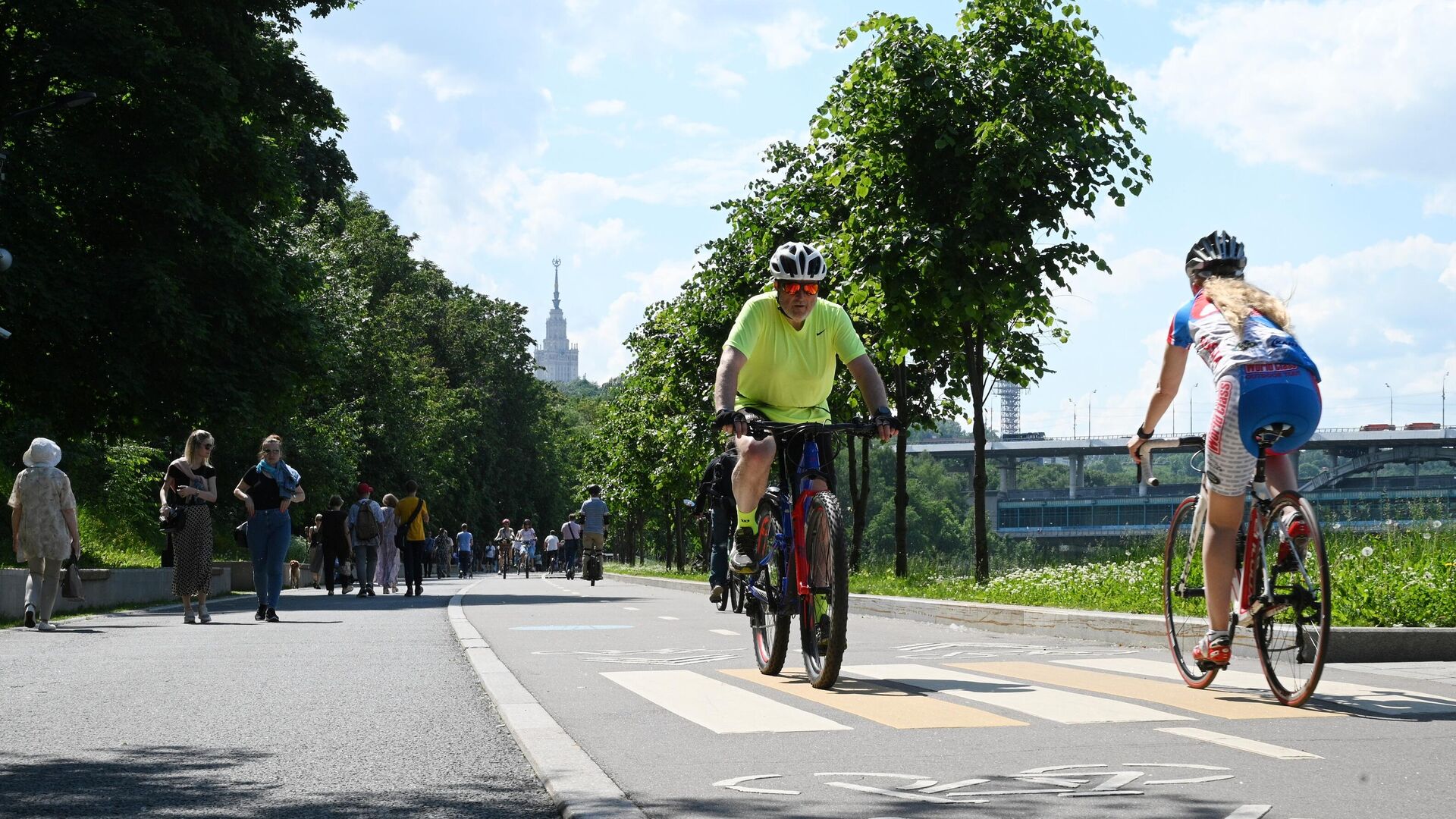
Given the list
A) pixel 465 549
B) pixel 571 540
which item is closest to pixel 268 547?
pixel 571 540

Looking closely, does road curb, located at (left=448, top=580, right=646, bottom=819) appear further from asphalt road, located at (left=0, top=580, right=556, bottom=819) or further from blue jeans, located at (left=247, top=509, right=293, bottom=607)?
blue jeans, located at (left=247, top=509, right=293, bottom=607)

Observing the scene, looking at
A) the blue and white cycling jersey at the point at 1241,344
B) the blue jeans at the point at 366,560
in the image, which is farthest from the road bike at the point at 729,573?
the blue jeans at the point at 366,560

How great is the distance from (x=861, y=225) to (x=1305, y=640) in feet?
41.2

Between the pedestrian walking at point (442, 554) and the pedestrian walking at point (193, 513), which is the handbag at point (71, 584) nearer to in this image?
the pedestrian walking at point (193, 513)

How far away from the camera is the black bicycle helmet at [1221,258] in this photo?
693cm

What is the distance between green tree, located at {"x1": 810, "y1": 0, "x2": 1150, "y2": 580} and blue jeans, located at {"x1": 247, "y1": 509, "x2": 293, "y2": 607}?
6853mm

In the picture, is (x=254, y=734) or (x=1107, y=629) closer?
(x=254, y=734)

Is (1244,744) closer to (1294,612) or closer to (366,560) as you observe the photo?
(1294,612)

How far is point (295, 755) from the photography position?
5855 millimetres

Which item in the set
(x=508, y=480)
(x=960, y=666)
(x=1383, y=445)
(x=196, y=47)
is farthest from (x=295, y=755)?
(x=1383, y=445)

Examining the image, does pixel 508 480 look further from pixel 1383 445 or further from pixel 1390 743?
pixel 1390 743

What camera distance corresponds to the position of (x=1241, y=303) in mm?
6633

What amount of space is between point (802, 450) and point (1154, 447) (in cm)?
169

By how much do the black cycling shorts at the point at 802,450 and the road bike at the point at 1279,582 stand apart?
1518 millimetres
